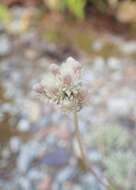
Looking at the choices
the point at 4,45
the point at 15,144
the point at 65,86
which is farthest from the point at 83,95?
the point at 4,45

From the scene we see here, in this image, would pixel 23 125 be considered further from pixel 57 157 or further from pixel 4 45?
pixel 4 45

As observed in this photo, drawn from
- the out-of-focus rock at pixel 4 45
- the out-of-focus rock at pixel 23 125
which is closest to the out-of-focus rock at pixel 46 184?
the out-of-focus rock at pixel 23 125

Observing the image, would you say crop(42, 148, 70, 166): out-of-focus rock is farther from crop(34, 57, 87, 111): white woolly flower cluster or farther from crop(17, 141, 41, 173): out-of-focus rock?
crop(34, 57, 87, 111): white woolly flower cluster

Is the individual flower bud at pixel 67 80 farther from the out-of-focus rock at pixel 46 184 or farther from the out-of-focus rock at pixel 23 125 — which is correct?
the out-of-focus rock at pixel 23 125

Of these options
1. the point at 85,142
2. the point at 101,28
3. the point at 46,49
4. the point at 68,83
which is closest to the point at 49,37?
the point at 46,49

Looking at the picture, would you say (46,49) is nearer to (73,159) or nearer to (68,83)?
(73,159)

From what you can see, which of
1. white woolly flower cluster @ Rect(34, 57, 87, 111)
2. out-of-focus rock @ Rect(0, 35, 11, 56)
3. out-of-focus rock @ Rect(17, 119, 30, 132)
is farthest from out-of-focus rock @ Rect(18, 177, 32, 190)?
out-of-focus rock @ Rect(0, 35, 11, 56)
